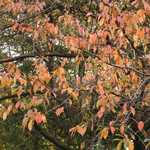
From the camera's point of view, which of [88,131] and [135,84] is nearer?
[135,84]

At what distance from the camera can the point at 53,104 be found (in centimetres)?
752

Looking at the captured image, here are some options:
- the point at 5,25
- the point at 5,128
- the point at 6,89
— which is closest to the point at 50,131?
the point at 5,128

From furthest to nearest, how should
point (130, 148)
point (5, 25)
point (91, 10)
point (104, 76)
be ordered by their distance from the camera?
point (91, 10), point (5, 25), point (104, 76), point (130, 148)

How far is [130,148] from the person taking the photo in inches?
86.9

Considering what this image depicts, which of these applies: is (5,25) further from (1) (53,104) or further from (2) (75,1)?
(1) (53,104)

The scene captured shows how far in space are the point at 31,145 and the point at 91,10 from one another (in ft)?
14.6

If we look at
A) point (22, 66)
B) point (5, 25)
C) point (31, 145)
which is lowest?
point (31, 145)

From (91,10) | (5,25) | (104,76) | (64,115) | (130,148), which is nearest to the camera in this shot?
(130,148)

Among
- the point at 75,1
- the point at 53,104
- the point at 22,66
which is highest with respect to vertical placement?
the point at 75,1

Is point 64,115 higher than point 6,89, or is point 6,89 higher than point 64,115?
point 6,89

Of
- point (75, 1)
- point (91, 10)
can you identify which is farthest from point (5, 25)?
point (91, 10)

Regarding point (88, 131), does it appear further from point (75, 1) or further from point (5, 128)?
point (75, 1)

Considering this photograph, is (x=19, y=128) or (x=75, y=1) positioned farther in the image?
(x=19, y=128)

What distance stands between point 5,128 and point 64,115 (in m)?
1.91
